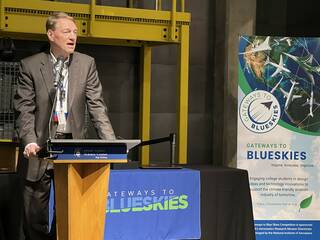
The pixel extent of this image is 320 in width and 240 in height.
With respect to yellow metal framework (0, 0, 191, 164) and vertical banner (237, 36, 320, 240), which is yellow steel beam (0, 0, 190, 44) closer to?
yellow metal framework (0, 0, 191, 164)

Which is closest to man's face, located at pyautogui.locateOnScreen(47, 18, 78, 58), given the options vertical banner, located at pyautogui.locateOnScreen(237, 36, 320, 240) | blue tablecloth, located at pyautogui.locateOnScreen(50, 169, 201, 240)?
blue tablecloth, located at pyautogui.locateOnScreen(50, 169, 201, 240)

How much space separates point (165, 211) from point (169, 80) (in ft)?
6.98

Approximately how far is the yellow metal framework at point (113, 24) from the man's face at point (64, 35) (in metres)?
1.50

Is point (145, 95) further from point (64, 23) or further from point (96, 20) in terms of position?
point (64, 23)

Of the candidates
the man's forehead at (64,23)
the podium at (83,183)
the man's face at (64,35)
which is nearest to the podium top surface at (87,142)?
the podium at (83,183)

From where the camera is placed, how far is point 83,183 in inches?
107

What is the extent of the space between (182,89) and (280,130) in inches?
36.3

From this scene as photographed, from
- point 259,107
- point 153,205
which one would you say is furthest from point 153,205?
point 259,107

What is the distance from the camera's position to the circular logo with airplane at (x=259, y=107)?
4.61 metres

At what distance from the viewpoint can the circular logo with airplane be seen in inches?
182

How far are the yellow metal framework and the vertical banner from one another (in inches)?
23.7

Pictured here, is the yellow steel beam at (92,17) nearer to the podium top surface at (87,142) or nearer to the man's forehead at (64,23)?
the man's forehead at (64,23)

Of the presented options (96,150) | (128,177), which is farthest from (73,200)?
(128,177)

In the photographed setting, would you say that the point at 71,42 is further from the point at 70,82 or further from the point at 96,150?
the point at 96,150
